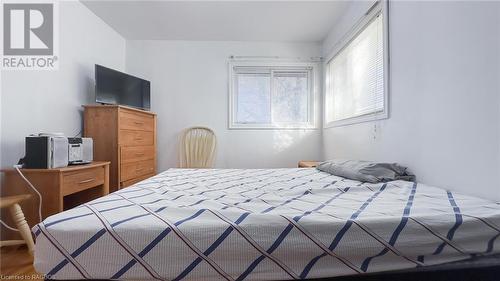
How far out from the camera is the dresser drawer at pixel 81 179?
6.00 feet

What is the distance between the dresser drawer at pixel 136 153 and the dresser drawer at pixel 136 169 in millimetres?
50

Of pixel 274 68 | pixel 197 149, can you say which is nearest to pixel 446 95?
pixel 274 68

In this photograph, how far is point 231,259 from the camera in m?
0.72

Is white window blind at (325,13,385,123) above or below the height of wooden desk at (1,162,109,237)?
above

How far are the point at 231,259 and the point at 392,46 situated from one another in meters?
1.85

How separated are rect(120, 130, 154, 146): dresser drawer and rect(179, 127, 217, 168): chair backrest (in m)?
0.44

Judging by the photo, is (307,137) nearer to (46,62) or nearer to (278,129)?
(278,129)

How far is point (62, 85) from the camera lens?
241 cm

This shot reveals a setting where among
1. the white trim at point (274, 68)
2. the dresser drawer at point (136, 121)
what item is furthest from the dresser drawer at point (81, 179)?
the white trim at point (274, 68)

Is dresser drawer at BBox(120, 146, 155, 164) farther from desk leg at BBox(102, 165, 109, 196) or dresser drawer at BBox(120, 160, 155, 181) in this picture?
desk leg at BBox(102, 165, 109, 196)

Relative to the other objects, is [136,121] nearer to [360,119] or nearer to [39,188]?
[39,188]

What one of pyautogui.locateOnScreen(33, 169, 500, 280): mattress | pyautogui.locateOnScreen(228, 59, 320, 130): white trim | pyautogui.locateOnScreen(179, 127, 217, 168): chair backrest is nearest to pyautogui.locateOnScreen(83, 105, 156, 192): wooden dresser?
pyautogui.locateOnScreen(179, 127, 217, 168): chair backrest

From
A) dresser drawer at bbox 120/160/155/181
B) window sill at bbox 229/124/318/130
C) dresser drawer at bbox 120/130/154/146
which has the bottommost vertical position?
dresser drawer at bbox 120/160/155/181

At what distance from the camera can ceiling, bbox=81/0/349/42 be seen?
2.56 metres
